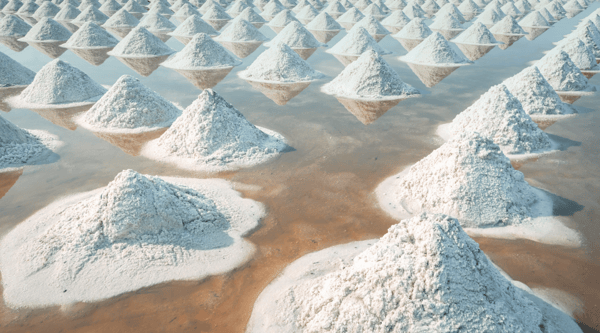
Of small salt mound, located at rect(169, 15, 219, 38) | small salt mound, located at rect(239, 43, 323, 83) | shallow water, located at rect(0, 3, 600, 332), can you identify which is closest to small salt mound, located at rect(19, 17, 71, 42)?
small salt mound, located at rect(169, 15, 219, 38)

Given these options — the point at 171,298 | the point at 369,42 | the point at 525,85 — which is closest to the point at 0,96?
the point at 171,298

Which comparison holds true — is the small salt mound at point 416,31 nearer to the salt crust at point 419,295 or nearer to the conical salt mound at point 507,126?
the conical salt mound at point 507,126

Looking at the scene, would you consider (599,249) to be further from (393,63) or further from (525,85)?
(393,63)

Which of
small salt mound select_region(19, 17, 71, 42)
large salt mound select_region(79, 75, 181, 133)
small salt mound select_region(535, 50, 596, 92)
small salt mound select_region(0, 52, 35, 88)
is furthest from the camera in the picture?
small salt mound select_region(19, 17, 71, 42)

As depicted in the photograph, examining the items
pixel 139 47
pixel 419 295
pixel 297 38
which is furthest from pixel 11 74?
pixel 419 295

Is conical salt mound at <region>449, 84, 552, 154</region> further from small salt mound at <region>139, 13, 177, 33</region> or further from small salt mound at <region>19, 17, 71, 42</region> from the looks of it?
small salt mound at <region>19, 17, 71, 42</region>

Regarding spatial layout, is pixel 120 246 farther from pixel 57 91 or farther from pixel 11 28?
pixel 11 28
